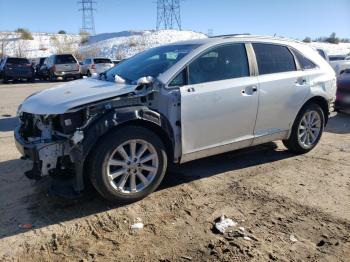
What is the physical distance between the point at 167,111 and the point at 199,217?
1.22m

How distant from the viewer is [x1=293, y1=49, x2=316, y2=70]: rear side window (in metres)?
5.75

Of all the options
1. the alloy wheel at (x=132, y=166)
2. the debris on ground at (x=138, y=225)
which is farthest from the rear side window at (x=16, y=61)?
the debris on ground at (x=138, y=225)

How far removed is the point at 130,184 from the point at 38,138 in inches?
43.9

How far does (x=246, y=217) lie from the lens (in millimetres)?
3959

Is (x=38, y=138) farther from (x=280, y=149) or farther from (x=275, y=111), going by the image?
(x=280, y=149)

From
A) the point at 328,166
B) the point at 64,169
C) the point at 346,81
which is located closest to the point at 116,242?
the point at 64,169

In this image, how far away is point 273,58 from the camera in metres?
5.46

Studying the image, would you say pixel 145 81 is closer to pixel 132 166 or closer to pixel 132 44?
pixel 132 166

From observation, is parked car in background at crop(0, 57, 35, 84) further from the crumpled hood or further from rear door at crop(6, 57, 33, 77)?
the crumpled hood

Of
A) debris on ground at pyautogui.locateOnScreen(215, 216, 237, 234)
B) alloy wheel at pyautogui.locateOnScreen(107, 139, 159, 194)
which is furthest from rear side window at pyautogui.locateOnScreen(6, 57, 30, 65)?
debris on ground at pyautogui.locateOnScreen(215, 216, 237, 234)

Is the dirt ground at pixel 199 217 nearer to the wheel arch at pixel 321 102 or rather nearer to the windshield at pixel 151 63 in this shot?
the wheel arch at pixel 321 102

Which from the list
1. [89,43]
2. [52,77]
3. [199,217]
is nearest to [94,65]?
[52,77]

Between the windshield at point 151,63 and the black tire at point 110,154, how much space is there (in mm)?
798

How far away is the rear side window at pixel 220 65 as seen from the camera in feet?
15.3
